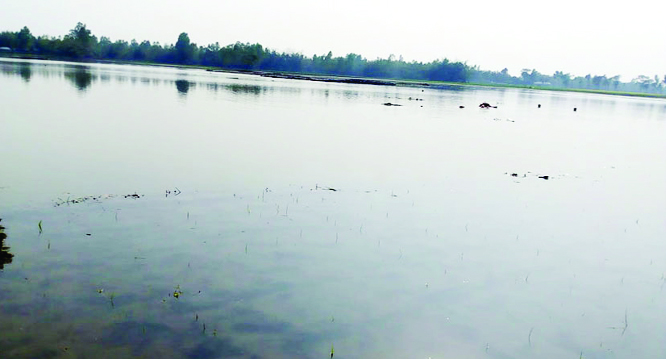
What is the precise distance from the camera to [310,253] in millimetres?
15633

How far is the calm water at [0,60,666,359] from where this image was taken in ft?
34.9

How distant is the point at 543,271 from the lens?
15.6m

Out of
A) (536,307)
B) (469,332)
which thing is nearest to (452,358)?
(469,332)

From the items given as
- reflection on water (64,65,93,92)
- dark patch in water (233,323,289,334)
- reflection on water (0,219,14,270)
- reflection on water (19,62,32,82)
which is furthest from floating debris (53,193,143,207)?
reflection on water (19,62,32,82)

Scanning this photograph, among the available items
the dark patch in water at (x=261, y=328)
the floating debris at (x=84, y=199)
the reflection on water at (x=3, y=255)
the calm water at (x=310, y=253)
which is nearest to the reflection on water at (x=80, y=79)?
the calm water at (x=310, y=253)

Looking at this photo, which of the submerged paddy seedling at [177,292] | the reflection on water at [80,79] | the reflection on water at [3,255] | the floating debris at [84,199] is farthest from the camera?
the reflection on water at [80,79]

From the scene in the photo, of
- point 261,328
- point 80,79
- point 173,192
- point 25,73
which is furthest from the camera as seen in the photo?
point 25,73

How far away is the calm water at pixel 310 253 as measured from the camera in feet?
34.9

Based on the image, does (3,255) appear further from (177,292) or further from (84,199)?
(84,199)

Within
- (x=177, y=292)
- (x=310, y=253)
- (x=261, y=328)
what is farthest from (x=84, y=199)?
(x=261, y=328)

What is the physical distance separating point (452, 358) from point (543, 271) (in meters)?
6.87

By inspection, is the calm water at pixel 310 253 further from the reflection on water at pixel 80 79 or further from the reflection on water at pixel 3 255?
the reflection on water at pixel 80 79

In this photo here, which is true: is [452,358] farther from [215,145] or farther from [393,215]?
[215,145]

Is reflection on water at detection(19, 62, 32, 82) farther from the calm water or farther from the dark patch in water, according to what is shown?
the dark patch in water
